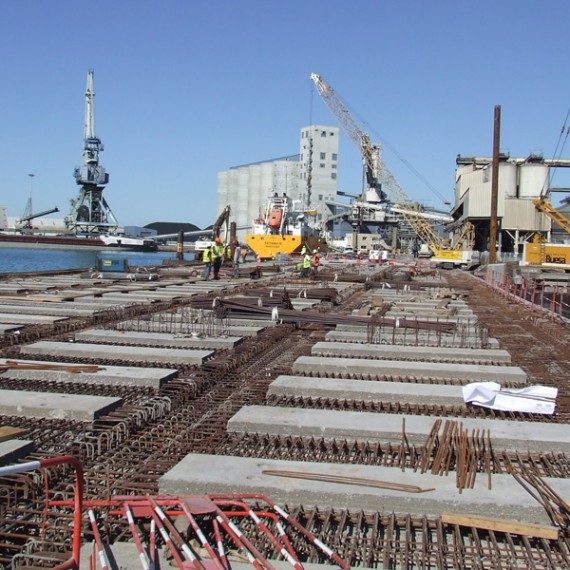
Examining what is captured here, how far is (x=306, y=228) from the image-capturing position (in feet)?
206

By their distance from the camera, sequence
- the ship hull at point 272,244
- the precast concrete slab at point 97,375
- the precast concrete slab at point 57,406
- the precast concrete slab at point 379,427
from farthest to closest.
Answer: the ship hull at point 272,244 < the precast concrete slab at point 97,375 < the precast concrete slab at point 57,406 < the precast concrete slab at point 379,427

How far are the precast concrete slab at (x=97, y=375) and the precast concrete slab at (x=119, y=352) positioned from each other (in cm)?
83

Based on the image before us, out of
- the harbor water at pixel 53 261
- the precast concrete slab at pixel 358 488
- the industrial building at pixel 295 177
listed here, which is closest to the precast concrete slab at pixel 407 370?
the precast concrete slab at pixel 358 488

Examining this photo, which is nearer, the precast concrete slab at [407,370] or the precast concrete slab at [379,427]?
the precast concrete slab at [379,427]

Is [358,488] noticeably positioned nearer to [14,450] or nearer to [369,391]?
[14,450]

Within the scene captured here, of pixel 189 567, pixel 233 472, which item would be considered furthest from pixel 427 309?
pixel 189 567

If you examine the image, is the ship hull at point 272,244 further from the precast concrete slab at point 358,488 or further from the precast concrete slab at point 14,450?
the precast concrete slab at point 358,488

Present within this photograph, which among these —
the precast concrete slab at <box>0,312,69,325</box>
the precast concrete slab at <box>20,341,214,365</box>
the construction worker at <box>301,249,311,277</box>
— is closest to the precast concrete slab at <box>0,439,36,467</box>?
the precast concrete slab at <box>20,341,214,365</box>

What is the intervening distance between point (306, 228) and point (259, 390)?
56369mm

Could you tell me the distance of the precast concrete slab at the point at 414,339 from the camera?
9.77 meters

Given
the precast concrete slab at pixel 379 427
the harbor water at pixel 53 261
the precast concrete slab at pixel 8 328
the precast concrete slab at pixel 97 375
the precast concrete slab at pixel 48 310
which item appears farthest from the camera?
the harbor water at pixel 53 261

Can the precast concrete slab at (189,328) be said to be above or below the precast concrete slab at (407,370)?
above

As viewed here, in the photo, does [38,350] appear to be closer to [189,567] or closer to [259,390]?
[259,390]

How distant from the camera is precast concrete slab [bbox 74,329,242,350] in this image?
9.08m
